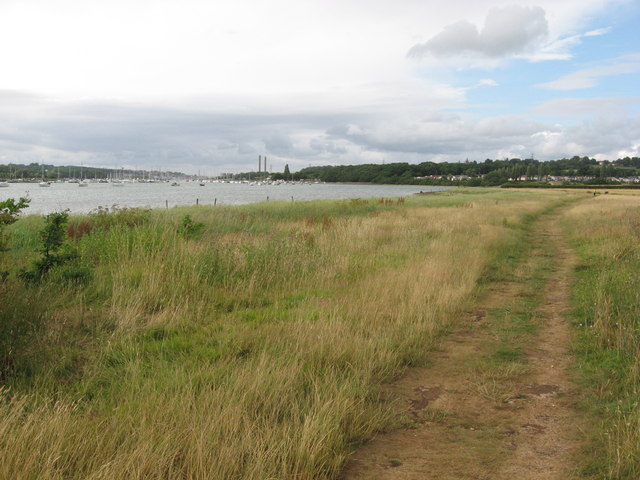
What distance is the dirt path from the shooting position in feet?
12.2

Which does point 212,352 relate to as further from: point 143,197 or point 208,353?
point 143,197

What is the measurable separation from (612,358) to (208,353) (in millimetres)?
4889

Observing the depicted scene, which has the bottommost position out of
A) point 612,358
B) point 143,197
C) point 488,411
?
point 488,411

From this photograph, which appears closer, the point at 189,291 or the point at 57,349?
the point at 57,349

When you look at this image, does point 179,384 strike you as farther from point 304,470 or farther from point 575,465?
point 575,465

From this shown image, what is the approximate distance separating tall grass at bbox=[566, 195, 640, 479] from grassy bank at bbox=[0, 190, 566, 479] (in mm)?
1835

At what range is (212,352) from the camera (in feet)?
18.4

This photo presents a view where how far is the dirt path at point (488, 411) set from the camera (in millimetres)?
3732

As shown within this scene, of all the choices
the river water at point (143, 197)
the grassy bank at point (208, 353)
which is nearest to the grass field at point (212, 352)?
the grassy bank at point (208, 353)

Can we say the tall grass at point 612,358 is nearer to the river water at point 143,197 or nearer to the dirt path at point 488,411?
the dirt path at point 488,411

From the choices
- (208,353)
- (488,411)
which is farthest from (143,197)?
(488,411)

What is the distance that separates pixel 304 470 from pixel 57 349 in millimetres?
3681

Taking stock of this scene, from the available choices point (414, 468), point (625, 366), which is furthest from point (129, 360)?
point (625, 366)

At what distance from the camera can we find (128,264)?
9133 mm
